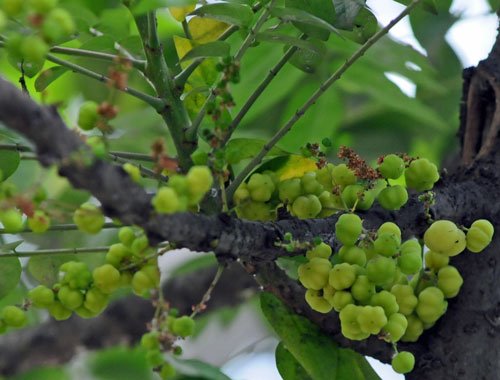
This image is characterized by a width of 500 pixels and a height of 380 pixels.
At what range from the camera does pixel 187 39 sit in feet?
4.23

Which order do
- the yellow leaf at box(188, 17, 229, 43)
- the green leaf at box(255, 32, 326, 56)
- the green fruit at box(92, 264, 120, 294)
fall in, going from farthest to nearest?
the yellow leaf at box(188, 17, 229, 43)
the green leaf at box(255, 32, 326, 56)
the green fruit at box(92, 264, 120, 294)

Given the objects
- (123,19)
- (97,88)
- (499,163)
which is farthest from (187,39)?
(97,88)

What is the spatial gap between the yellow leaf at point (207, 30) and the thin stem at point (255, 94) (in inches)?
5.8

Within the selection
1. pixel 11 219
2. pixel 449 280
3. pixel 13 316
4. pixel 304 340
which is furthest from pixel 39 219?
pixel 449 280

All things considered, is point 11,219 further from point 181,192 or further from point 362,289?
point 362,289

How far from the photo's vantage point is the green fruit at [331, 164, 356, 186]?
114 centimetres

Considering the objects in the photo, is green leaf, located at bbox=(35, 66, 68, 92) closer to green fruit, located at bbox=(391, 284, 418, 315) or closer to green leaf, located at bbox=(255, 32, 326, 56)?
green leaf, located at bbox=(255, 32, 326, 56)

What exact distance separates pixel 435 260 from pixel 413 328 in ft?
0.31

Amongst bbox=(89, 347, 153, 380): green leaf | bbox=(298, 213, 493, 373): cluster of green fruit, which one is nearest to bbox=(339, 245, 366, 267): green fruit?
bbox=(298, 213, 493, 373): cluster of green fruit

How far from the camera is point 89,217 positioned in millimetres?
831

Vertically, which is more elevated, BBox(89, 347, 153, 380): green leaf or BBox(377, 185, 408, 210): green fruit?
BBox(377, 185, 408, 210): green fruit

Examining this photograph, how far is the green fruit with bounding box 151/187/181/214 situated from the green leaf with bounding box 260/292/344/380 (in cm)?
48

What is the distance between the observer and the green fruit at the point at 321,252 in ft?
3.51

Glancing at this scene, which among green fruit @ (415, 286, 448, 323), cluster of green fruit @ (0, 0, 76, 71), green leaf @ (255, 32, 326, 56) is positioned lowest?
green fruit @ (415, 286, 448, 323)
